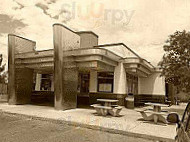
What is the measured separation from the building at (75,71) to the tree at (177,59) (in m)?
2.02

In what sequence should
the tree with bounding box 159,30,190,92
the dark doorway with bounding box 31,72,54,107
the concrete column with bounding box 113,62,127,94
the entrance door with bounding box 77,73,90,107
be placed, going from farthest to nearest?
the dark doorway with bounding box 31,72,54,107 < the entrance door with bounding box 77,73,90,107 < the concrete column with bounding box 113,62,127,94 < the tree with bounding box 159,30,190,92

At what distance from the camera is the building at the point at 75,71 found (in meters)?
11.0

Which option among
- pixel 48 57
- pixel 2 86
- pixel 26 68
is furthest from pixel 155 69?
pixel 2 86

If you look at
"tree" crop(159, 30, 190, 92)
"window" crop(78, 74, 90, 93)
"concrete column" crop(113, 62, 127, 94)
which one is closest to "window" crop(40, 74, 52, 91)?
"window" crop(78, 74, 90, 93)

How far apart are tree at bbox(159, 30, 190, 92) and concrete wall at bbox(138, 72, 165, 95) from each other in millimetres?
5339

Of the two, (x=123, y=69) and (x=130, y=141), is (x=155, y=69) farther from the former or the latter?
(x=130, y=141)

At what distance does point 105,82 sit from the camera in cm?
1425

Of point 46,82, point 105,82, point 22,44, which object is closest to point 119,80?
point 105,82

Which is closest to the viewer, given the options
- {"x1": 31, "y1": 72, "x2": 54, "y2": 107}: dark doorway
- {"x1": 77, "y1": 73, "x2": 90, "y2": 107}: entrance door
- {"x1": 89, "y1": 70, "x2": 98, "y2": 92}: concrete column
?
{"x1": 89, "y1": 70, "x2": 98, "y2": 92}: concrete column

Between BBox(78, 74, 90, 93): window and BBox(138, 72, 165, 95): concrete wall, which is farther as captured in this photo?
BBox(138, 72, 165, 95): concrete wall

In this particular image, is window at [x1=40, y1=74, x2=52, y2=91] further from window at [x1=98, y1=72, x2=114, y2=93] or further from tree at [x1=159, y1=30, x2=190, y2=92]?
tree at [x1=159, y1=30, x2=190, y2=92]

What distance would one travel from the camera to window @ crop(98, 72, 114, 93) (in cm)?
1407

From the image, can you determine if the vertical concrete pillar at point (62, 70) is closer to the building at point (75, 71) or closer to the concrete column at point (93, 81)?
the building at point (75, 71)

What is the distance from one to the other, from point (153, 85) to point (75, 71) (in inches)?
422
